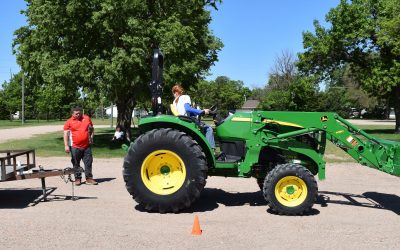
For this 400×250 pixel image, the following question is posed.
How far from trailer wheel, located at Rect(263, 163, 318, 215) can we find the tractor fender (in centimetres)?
105

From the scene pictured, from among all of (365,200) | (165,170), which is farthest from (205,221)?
(365,200)

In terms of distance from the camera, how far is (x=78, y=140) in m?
10.2

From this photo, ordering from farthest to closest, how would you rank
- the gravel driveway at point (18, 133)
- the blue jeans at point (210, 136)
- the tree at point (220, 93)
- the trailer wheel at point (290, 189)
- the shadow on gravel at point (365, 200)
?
the tree at point (220, 93) → the gravel driveway at point (18, 133) → the shadow on gravel at point (365, 200) → the blue jeans at point (210, 136) → the trailer wheel at point (290, 189)

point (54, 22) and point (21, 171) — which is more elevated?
point (54, 22)

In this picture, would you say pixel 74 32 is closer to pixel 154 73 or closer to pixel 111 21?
pixel 111 21

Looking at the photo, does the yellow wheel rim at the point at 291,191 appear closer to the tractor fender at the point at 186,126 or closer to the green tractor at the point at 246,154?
the green tractor at the point at 246,154

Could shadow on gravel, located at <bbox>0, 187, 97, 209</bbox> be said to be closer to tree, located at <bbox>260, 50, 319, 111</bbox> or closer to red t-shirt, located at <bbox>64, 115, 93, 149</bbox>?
red t-shirt, located at <bbox>64, 115, 93, 149</bbox>

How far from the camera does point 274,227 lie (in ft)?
21.6

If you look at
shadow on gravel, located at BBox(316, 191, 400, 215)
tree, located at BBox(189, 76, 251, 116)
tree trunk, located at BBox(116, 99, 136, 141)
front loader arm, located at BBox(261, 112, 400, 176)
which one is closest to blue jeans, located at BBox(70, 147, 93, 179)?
front loader arm, located at BBox(261, 112, 400, 176)

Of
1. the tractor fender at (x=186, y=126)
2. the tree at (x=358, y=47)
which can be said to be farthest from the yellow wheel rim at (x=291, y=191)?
the tree at (x=358, y=47)

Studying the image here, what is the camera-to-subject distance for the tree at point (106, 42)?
18578 mm

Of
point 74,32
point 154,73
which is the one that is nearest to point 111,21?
point 74,32

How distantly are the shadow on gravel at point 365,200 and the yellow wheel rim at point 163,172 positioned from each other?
2716 millimetres

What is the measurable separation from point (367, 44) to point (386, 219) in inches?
1109
